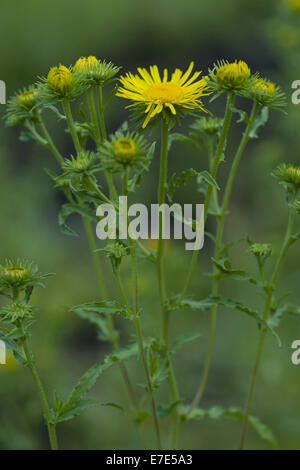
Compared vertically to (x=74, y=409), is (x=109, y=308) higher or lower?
higher

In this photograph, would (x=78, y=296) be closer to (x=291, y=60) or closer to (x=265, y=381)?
(x=265, y=381)

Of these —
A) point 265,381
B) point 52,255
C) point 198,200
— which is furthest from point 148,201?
point 265,381

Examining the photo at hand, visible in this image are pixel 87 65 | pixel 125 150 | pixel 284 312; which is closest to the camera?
pixel 125 150

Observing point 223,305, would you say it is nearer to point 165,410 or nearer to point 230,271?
point 230,271

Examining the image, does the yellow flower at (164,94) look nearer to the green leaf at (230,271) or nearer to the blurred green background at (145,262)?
the green leaf at (230,271)

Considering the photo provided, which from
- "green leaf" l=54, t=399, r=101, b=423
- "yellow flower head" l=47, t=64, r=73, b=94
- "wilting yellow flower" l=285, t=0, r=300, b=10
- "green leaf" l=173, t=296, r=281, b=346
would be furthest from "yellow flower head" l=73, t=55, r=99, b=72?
"wilting yellow flower" l=285, t=0, r=300, b=10

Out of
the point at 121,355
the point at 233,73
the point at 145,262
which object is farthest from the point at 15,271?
the point at 145,262

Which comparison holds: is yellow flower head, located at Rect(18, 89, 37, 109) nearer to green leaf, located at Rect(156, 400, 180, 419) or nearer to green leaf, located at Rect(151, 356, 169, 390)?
green leaf, located at Rect(151, 356, 169, 390)
